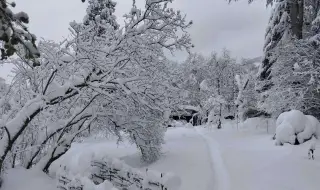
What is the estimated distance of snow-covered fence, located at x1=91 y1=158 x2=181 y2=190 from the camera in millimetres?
8273

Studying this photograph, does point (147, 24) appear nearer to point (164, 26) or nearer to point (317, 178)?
point (164, 26)

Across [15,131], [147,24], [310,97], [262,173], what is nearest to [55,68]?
[15,131]

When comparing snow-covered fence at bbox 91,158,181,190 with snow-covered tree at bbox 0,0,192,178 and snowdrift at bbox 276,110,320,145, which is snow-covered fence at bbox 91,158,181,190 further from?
snowdrift at bbox 276,110,320,145

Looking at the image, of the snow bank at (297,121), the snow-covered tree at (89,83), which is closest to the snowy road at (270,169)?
the snow bank at (297,121)

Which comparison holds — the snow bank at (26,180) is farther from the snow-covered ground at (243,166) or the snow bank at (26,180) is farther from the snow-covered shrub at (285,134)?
the snow-covered shrub at (285,134)

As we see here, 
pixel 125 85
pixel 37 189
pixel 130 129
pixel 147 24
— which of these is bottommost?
pixel 37 189

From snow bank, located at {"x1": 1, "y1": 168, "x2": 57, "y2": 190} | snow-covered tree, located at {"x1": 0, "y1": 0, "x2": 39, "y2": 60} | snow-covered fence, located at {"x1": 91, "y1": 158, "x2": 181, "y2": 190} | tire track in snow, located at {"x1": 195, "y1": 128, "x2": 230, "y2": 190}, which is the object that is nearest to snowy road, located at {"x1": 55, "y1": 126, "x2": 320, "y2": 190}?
tire track in snow, located at {"x1": 195, "y1": 128, "x2": 230, "y2": 190}

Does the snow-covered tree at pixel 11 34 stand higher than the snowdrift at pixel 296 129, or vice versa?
the snow-covered tree at pixel 11 34

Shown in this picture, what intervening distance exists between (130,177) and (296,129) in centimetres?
807

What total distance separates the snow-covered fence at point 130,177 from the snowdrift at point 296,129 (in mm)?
7525

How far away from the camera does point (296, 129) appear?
14469 mm

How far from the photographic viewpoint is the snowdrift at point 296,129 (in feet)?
47.1

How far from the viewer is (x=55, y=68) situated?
9.03m

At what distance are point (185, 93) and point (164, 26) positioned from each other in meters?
4.30
